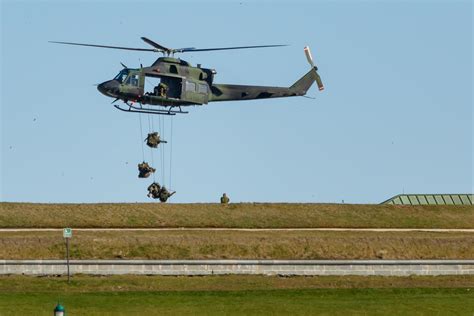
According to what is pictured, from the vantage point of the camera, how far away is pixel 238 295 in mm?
49156

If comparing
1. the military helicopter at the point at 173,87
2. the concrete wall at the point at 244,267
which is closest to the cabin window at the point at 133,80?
the military helicopter at the point at 173,87

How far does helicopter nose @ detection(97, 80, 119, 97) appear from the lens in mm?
75688

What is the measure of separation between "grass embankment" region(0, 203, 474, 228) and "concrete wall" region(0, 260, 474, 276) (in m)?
13.2

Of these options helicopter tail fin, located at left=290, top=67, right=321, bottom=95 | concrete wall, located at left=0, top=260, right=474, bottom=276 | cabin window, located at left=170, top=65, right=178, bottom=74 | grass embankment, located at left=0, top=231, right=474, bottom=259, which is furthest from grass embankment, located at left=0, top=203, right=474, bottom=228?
concrete wall, located at left=0, top=260, right=474, bottom=276

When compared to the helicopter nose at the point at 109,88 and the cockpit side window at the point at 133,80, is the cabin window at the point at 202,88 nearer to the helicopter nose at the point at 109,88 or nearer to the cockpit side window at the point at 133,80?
the cockpit side window at the point at 133,80

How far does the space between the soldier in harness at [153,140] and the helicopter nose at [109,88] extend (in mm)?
4575

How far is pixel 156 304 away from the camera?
4500cm

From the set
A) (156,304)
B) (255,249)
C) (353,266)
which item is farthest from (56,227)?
(156,304)

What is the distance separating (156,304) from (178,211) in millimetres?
28655

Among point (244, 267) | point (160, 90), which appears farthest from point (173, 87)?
point (244, 267)

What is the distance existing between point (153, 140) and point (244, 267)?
23135 mm

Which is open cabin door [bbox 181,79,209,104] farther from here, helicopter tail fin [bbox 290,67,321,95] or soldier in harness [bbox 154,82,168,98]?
helicopter tail fin [bbox 290,67,321,95]

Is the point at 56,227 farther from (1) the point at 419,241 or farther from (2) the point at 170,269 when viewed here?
(1) the point at 419,241

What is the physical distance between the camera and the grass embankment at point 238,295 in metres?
43.8
